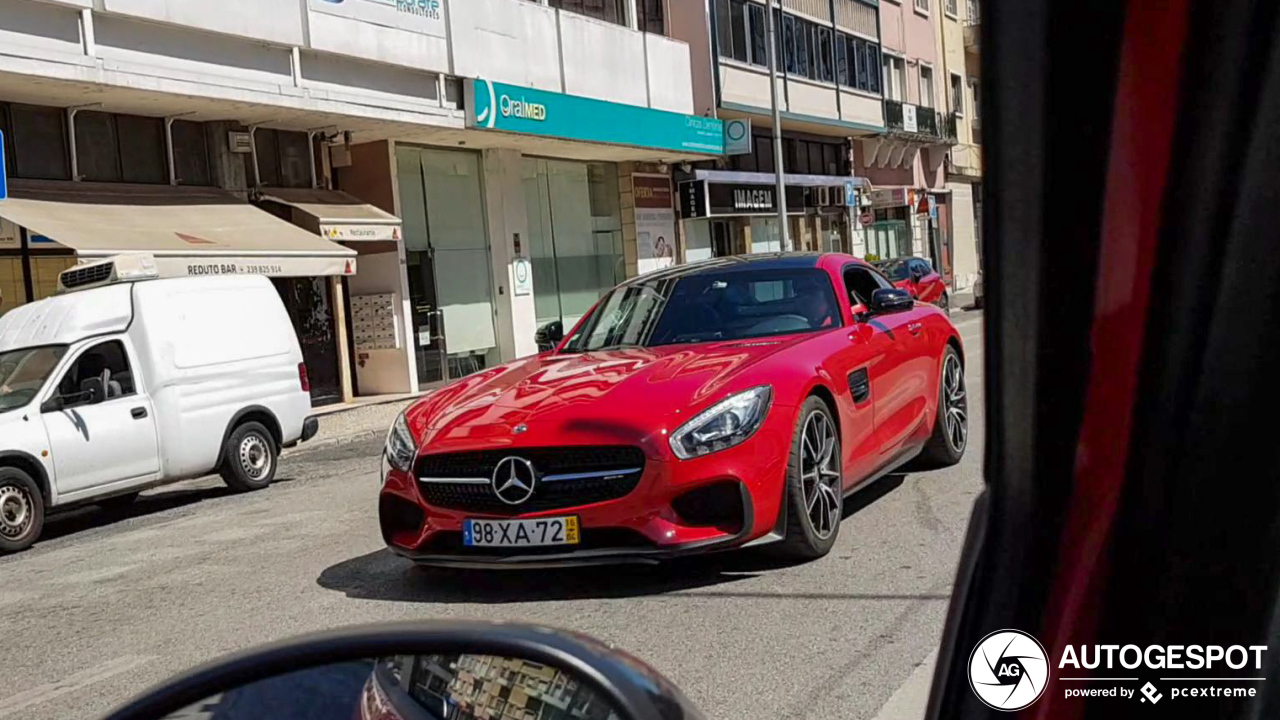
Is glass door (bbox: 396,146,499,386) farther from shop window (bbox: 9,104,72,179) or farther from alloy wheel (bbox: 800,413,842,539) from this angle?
alloy wheel (bbox: 800,413,842,539)

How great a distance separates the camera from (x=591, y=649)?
1264 millimetres

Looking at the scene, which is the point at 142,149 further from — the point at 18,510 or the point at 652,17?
the point at 652,17

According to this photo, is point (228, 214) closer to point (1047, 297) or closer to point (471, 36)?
point (471, 36)

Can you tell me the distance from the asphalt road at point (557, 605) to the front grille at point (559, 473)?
468 mm

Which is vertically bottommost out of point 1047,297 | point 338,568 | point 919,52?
point 338,568

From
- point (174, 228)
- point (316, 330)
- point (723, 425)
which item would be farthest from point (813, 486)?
point (316, 330)

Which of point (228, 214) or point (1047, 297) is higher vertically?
point (228, 214)

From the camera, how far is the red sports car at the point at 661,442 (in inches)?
197

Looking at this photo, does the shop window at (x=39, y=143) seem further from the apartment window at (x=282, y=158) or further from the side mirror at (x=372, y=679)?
the side mirror at (x=372, y=679)

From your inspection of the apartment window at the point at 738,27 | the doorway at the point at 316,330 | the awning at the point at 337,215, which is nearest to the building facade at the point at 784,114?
the apartment window at the point at 738,27

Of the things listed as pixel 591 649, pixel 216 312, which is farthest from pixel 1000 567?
pixel 216 312

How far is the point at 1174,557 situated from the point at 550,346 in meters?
6.24

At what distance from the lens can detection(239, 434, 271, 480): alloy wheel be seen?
11250 mm

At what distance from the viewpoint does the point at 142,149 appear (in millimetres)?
16859
